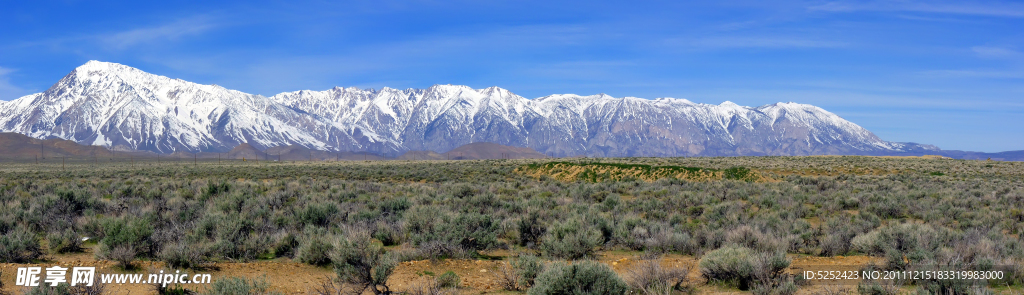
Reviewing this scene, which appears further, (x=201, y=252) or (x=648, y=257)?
(x=648, y=257)

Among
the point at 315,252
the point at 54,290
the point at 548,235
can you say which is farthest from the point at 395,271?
the point at 54,290

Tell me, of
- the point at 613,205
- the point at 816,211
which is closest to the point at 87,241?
the point at 613,205

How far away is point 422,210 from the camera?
41.6 ft

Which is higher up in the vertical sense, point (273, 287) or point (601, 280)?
point (601, 280)

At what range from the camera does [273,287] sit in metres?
7.73

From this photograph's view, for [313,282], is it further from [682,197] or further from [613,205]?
[682,197]

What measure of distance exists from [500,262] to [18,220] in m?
10.7

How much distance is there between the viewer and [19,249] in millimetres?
8781

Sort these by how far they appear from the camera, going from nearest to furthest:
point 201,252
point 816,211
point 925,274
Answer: point 925,274 < point 201,252 < point 816,211

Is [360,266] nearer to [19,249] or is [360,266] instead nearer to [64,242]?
[19,249]

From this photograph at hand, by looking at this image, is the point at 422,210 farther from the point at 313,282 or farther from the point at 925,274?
the point at 925,274

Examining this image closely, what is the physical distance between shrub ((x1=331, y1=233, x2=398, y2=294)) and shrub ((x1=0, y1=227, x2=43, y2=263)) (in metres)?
5.21

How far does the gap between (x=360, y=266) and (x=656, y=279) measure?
387 cm

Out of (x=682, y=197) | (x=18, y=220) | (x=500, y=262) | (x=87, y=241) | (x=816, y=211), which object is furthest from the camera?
(x=682, y=197)
